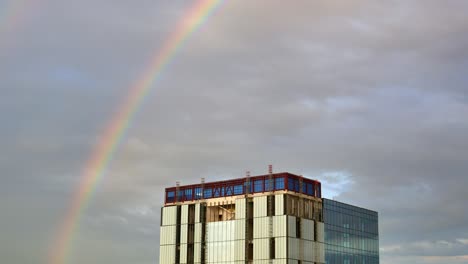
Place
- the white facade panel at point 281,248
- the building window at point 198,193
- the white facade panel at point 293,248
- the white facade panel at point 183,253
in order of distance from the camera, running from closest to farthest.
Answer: the white facade panel at point 281,248
the white facade panel at point 293,248
the white facade panel at point 183,253
the building window at point 198,193

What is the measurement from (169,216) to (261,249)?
3360 centimetres

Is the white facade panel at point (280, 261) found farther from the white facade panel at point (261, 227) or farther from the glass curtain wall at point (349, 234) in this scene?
the glass curtain wall at point (349, 234)

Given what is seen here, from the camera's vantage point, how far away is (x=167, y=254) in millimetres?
182500

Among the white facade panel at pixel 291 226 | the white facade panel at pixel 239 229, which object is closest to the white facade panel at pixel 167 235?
the white facade panel at pixel 239 229

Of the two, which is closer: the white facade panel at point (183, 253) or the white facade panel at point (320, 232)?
the white facade panel at point (320, 232)

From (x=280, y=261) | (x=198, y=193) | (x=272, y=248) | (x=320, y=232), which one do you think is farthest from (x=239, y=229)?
(x=320, y=232)

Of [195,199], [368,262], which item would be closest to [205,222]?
[195,199]

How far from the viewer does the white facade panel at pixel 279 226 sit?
161375 millimetres

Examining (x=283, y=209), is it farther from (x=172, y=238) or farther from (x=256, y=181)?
(x=172, y=238)

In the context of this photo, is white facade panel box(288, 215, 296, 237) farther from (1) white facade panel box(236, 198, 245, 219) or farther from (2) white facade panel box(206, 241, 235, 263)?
(2) white facade panel box(206, 241, 235, 263)

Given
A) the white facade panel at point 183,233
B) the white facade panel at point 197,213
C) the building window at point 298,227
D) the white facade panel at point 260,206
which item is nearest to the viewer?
the building window at point 298,227

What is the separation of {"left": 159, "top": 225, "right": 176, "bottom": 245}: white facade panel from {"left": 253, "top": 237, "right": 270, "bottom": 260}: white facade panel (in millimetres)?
27784

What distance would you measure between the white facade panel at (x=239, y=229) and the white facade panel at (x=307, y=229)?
50.4 feet

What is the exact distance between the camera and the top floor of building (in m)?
168
